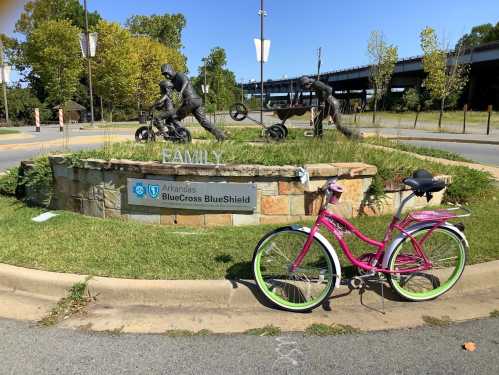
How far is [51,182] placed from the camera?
6.57 m

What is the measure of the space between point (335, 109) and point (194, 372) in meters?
7.86

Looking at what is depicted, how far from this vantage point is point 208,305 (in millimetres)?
3760

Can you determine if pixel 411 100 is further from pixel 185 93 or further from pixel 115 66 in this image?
pixel 185 93

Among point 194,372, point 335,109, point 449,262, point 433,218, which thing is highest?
point 335,109

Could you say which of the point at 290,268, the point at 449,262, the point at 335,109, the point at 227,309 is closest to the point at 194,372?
the point at 227,309

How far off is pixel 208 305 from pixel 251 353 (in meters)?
0.81

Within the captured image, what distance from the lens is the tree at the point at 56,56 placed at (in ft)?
143

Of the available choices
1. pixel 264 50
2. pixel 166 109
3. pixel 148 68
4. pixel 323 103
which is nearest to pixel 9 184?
pixel 166 109

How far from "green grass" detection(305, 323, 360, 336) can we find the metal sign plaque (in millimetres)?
2151

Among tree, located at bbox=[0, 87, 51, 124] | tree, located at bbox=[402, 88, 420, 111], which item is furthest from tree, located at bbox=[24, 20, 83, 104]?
tree, located at bbox=[402, 88, 420, 111]

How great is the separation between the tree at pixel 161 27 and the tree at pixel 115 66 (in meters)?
25.8

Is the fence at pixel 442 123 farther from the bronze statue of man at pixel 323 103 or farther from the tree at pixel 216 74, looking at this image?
the tree at pixel 216 74

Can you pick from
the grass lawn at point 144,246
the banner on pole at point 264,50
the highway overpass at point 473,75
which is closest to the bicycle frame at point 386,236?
the grass lawn at point 144,246

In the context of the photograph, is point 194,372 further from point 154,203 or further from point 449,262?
point 154,203
